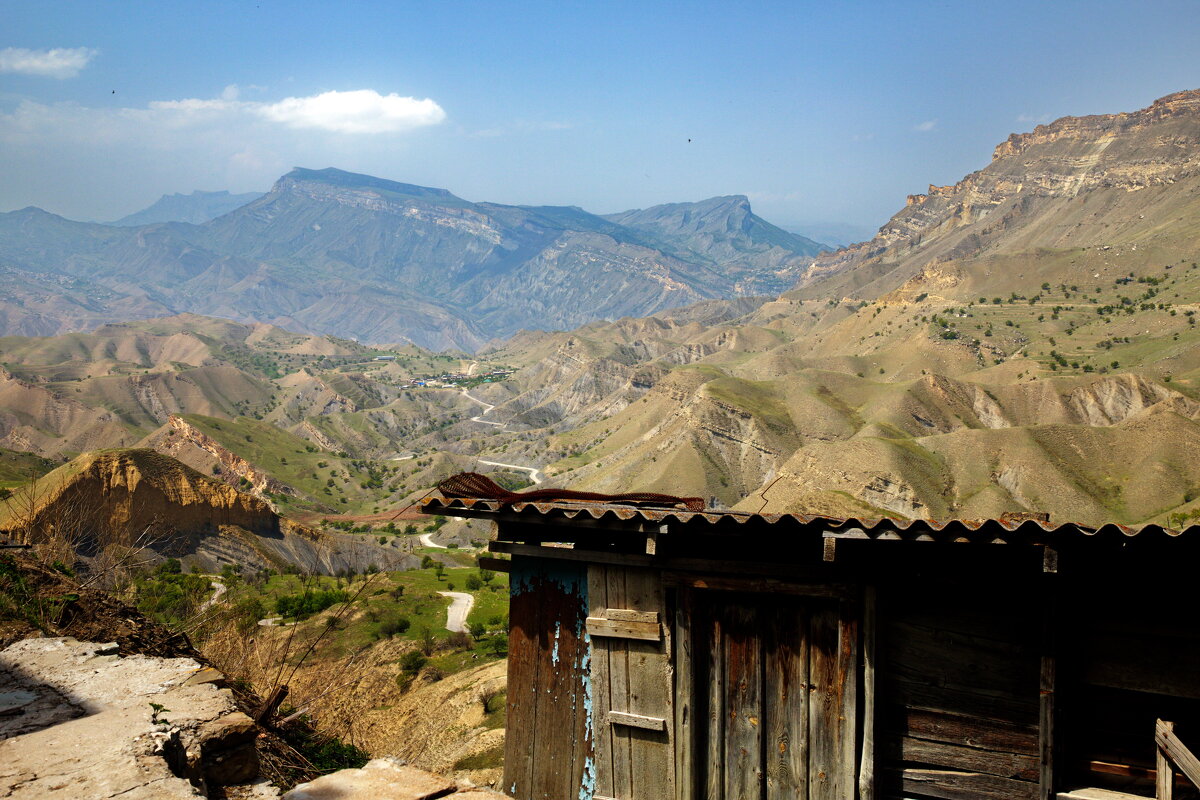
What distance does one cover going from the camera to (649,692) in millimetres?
7430

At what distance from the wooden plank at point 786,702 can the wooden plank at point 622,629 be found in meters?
1.00

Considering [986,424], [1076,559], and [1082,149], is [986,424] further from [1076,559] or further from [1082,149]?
[1082,149]

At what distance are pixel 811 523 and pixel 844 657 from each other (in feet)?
4.00

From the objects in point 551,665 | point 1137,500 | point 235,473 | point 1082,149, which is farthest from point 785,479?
point 1082,149

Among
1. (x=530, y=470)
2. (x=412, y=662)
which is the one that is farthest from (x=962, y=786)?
(x=530, y=470)

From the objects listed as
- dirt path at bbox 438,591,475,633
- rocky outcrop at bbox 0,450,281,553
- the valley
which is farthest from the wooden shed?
rocky outcrop at bbox 0,450,281,553

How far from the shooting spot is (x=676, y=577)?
23.9 ft

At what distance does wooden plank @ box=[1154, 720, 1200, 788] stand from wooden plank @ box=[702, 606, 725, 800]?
328cm

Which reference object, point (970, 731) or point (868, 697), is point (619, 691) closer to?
point (868, 697)

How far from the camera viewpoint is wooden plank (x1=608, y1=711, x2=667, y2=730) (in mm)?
7316

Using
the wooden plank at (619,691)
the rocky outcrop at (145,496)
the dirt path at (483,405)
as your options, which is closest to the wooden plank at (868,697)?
the wooden plank at (619,691)

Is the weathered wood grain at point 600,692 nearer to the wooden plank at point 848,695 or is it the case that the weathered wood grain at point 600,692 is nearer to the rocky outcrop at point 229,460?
the wooden plank at point 848,695

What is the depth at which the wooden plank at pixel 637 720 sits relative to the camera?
732 cm

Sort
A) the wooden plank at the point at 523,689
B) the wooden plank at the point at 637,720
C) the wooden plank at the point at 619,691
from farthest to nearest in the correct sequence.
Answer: the wooden plank at the point at 523,689, the wooden plank at the point at 619,691, the wooden plank at the point at 637,720
